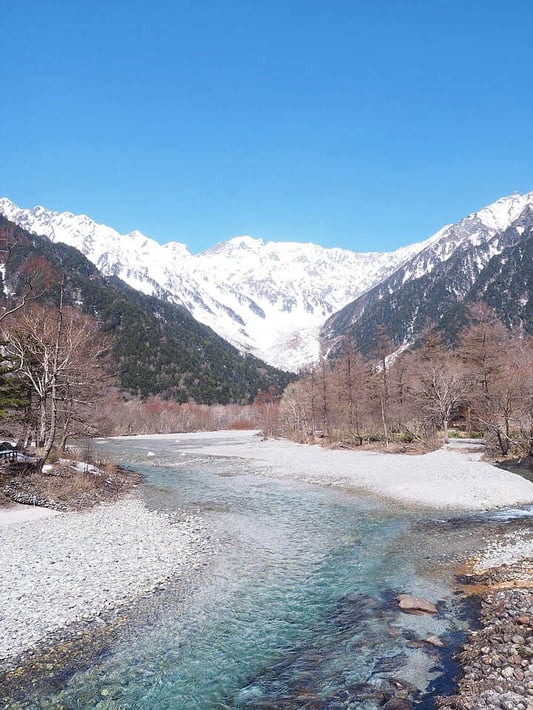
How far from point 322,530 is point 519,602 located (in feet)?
32.0

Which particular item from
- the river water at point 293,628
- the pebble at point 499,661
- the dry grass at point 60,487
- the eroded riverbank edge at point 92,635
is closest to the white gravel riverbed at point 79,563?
the eroded riverbank edge at point 92,635

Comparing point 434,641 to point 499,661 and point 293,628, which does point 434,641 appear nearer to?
point 499,661

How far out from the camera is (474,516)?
837 inches

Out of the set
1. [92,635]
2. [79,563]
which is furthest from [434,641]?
[79,563]

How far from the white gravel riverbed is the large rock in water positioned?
6937mm

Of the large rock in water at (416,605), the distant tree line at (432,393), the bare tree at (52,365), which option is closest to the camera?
the large rock in water at (416,605)

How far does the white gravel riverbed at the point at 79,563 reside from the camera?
10914 millimetres

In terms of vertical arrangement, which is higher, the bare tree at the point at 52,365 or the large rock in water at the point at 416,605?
the bare tree at the point at 52,365

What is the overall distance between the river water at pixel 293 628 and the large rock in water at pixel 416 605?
0.79 feet

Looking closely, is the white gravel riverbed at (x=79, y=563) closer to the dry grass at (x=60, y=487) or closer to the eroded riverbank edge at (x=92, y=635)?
the eroded riverbank edge at (x=92, y=635)

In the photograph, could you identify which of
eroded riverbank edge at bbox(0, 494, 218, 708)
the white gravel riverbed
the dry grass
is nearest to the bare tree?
the dry grass

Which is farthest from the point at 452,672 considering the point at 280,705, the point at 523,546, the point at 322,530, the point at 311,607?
the point at 322,530

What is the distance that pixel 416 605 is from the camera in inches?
453

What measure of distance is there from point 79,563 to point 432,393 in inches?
1878
